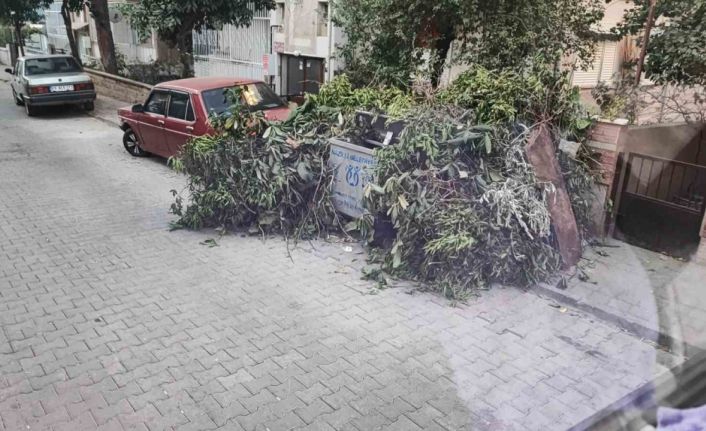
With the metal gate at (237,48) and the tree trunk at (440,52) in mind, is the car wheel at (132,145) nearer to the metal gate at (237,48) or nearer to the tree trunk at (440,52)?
the tree trunk at (440,52)

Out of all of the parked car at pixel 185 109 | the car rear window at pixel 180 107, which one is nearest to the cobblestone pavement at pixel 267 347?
the parked car at pixel 185 109

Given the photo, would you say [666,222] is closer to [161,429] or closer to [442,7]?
[442,7]

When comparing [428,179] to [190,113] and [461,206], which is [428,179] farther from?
[190,113]

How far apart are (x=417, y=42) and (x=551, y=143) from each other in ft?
13.0

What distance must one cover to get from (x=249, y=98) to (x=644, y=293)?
6526mm

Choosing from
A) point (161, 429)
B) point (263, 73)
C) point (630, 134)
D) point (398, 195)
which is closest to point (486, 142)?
point (398, 195)

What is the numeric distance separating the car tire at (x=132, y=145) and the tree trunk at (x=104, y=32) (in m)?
8.62

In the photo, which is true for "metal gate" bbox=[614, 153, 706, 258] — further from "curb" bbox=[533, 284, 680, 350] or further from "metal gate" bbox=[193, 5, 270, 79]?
"metal gate" bbox=[193, 5, 270, 79]

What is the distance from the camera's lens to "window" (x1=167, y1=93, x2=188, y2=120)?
938 centimetres

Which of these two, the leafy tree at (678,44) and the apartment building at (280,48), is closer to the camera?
the leafy tree at (678,44)

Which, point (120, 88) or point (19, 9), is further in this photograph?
point (19, 9)

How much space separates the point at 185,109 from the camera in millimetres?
9383

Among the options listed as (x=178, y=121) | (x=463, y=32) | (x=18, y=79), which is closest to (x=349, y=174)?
(x=463, y=32)

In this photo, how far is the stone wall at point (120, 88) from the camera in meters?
16.8
